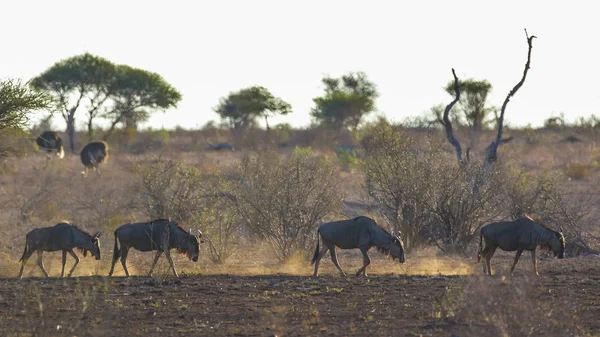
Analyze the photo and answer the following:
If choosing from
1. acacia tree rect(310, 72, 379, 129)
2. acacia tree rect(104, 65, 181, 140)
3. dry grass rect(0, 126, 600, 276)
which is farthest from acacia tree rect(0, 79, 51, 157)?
acacia tree rect(310, 72, 379, 129)

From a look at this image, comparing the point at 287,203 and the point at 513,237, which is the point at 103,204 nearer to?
the point at 287,203

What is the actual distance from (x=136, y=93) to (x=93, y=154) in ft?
50.8

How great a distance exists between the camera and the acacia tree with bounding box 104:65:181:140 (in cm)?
5000

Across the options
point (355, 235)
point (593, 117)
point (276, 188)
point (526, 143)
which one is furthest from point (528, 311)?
point (593, 117)

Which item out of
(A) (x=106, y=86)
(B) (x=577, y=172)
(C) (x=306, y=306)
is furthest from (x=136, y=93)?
(C) (x=306, y=306)

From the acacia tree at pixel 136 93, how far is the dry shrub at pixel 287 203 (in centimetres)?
3310

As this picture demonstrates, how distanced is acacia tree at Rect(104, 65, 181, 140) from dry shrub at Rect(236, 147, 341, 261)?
109ft

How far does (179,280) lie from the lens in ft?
47.0

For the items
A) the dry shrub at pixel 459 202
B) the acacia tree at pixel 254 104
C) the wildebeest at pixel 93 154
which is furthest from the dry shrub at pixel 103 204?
the acacia tree at pixel 254 104

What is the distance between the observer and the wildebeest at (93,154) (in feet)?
115

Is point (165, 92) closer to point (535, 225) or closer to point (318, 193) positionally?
point (318, 193)

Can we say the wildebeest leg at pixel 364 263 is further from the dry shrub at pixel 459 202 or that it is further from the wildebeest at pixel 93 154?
the wildebeest at pixel 93 154

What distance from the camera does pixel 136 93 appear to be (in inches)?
1994

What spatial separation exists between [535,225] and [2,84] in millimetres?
9579
